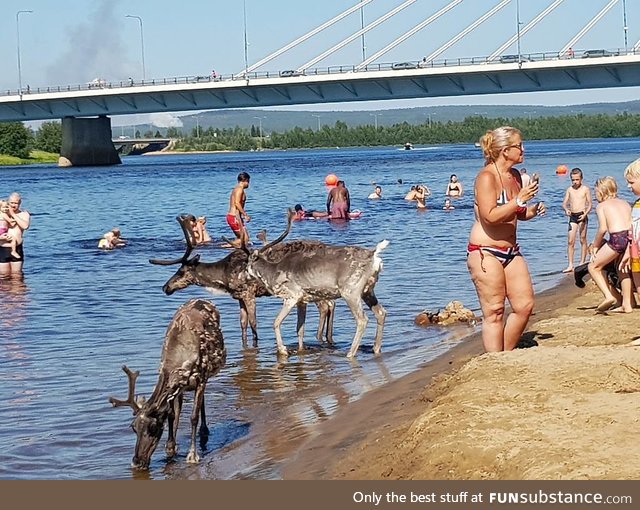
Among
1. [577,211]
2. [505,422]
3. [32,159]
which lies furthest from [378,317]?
[32,159]

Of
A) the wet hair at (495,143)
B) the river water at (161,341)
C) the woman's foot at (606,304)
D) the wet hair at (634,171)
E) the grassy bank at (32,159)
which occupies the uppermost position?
the grassy bank at (32,159)

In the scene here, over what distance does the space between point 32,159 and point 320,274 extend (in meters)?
116

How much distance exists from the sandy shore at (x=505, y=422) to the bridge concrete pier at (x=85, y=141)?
88.7 meters

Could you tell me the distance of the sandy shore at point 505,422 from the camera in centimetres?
636

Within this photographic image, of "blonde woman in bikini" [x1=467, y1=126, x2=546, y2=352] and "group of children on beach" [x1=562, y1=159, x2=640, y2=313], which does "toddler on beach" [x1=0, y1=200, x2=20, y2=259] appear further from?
"blonde woman in bikini" [x1=467, y1=126, x2=546, y2=352]

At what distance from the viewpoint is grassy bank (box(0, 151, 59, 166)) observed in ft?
385

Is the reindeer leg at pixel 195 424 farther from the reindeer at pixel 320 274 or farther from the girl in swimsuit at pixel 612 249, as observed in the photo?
the girl in swimsuit at pixel 612 249

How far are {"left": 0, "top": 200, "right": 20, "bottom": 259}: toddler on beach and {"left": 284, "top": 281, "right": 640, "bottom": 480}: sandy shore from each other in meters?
13.2

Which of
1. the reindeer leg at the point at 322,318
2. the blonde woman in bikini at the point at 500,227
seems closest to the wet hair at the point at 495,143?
the blonde woman in bikini at the point at 500,227

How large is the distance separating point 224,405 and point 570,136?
571ft

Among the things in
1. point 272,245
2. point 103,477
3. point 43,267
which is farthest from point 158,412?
point 43,267

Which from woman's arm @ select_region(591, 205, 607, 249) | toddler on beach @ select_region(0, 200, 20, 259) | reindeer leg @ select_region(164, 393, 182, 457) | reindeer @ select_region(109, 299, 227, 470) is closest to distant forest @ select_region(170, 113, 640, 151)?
toddler on beach @ select_region(0, 200, 20, 259)

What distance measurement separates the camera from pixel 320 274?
12484 millimetres

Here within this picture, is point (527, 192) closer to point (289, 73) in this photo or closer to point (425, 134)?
point (289, 73)
